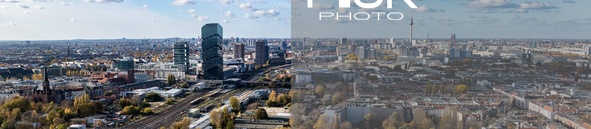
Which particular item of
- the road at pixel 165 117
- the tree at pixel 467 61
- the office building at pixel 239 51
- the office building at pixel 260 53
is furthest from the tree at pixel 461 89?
the office building at pixel 239 51

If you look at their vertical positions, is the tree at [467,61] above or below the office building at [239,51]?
below

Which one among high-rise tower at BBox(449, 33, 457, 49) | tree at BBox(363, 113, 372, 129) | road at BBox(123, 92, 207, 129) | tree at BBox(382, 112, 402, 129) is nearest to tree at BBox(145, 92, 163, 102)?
road at BBox(123, 92, 207, 129)

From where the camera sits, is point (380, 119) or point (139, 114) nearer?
point (380, 119)

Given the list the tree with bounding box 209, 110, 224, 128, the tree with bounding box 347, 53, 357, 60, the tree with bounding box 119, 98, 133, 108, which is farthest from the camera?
the tree with bounding box 119, 98, 133, 108

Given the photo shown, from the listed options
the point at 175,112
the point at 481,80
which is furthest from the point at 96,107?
the point at 481,80

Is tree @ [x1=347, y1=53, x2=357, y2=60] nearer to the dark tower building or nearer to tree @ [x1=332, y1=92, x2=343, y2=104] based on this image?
tree @ [x1=332, y1=92, x2=343, y2=104]

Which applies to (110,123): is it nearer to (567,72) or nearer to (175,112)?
(175,112)

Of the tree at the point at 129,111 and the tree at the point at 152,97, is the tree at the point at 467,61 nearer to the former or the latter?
the tree at the point at 129,111

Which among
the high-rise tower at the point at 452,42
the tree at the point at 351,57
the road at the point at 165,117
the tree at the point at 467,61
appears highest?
the high-rise tower at the point at 452,42

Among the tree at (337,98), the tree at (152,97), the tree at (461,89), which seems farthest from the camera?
the tree at (152,97)
